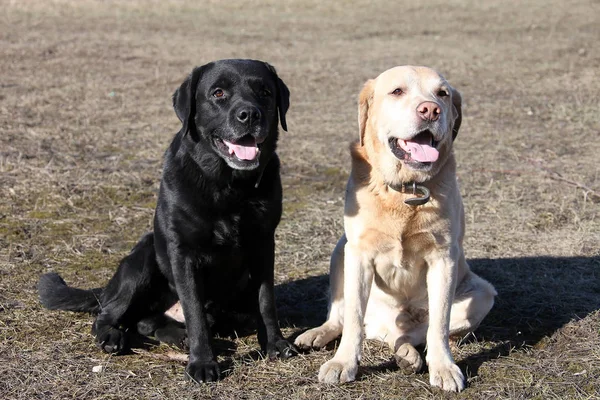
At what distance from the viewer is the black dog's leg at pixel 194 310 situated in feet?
12.1

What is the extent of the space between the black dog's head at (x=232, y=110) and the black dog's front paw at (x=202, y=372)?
96 cm

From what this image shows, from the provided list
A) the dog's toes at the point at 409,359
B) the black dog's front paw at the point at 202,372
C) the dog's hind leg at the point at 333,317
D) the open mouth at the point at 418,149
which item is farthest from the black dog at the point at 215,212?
the open mouth at the point at 418,149

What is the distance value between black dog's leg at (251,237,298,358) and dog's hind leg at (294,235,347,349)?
0.36ft

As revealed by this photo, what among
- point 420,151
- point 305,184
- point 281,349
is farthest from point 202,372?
point 305,184

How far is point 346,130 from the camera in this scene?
8844mm

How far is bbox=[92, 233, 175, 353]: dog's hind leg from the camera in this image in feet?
13.4

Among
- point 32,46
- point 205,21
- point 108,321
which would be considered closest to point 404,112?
point 108,321

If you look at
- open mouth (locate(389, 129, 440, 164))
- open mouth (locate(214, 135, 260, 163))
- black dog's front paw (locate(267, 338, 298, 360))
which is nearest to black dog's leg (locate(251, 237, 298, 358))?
black dog's front paw (locate(267, 338, 298, 360))

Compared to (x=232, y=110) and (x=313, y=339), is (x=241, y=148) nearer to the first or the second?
(x=232, y=110)

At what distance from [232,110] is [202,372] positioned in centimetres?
126

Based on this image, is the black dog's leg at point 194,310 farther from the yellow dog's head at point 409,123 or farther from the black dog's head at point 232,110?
the yellow dog's head at point 409,123

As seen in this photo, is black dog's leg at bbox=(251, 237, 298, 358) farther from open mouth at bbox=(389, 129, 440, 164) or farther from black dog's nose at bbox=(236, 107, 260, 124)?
open mouth at bbox=(389, 129, 440, 164)

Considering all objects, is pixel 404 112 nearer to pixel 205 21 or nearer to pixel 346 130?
pixel 346 130

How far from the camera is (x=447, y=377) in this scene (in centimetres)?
350
